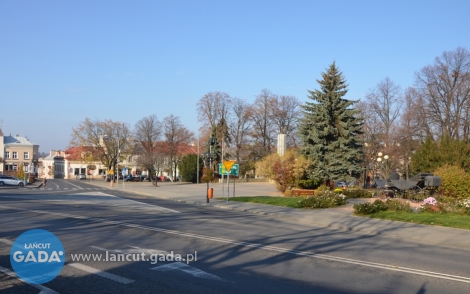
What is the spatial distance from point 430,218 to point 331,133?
23.6m

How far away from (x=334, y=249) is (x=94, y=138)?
77701 mm

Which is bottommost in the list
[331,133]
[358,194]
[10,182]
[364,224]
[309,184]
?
[364,224]

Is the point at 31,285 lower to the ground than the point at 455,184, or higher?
lower

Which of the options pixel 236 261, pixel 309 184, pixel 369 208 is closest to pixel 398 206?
pixel 369 208

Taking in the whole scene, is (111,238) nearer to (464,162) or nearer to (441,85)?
(464,162)

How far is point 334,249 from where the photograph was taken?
1273 centimetres

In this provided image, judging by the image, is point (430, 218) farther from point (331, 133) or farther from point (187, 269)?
point (331, 133)

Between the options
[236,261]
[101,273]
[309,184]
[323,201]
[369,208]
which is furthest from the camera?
[309,184]

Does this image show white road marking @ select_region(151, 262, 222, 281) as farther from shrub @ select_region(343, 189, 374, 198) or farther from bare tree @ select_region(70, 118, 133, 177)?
bare tree @ select_region(70, 118, 133, 177)

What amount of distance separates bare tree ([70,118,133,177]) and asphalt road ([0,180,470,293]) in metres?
68.6

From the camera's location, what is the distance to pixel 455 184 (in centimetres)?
3103

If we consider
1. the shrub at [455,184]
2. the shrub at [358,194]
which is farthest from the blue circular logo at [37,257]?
the shrub at [455,184]

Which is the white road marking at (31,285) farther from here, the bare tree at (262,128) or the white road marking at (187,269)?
the bare tree at (262,128)

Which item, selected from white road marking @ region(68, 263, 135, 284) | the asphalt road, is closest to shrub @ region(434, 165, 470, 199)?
the asphalt road
